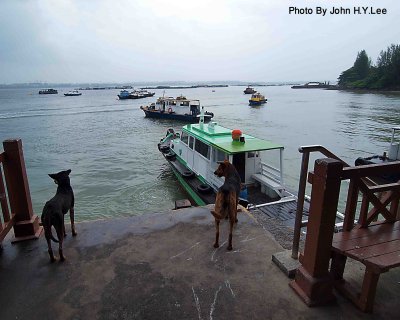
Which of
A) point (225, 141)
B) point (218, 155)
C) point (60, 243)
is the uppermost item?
point (225, 141)

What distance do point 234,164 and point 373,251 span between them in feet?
21.4

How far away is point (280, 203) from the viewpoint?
344 inches

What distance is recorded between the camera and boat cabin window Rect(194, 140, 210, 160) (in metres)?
10.2

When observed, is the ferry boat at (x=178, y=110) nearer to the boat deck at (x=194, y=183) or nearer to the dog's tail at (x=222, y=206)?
the boat deck at (x=194, y=183)

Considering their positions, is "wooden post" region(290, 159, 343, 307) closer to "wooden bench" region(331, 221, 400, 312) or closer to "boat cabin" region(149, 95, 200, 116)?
"wooden bench" region(331, 221, 400, 312)

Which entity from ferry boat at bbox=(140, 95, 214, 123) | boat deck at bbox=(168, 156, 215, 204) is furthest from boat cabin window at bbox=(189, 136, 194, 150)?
ferry boat at bbox=(140, 95, 214, 123)

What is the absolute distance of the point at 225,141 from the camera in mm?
9648

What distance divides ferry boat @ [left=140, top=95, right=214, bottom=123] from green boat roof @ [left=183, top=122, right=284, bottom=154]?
81.2 ft

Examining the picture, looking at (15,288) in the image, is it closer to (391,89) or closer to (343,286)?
(343,286)

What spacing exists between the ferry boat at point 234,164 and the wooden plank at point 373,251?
5.30m

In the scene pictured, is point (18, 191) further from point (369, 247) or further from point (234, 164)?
point (234, 164)

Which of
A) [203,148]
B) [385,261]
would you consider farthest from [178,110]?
[385,261]

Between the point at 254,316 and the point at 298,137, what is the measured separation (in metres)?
27.5

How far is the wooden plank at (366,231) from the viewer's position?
3338 mm
